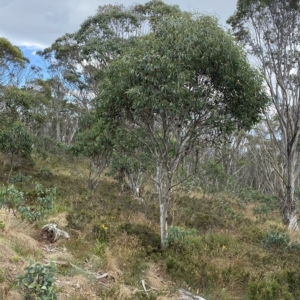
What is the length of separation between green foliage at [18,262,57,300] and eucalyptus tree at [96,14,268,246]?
3435 mm

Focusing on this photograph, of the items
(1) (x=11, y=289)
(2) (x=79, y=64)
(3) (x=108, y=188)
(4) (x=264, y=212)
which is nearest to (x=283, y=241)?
(1) (x=11, y=289)

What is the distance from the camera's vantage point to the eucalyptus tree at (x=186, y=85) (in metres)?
5.91

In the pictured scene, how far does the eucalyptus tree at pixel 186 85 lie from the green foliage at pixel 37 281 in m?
3.43

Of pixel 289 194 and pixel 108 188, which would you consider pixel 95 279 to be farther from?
pixel 108 188

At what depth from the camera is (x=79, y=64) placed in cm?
2127

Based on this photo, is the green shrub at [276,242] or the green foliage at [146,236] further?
the green shrub at [276,242]

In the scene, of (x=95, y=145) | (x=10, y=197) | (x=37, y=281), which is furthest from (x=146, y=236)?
(x=95, y=145)

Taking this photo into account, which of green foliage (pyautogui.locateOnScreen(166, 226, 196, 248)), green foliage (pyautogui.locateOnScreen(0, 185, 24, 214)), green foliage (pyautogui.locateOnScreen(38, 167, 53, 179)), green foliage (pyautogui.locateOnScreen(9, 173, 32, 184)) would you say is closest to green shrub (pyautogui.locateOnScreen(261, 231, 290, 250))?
green foliage (pyautogui.locateOnScreen(166, 226, 196, 248))

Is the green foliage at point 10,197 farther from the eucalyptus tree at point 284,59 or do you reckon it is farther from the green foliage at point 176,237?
the eucalyptus tree at point 284,59

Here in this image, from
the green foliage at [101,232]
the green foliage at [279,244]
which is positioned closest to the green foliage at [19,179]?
the green foliage at [101,232]

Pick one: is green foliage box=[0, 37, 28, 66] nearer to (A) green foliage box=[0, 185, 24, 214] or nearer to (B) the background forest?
(B) the background forest

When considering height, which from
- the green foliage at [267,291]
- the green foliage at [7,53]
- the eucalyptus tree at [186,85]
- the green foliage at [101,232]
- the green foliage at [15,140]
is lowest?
the green foliage at [267,291]

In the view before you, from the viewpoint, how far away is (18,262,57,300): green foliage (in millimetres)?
3354

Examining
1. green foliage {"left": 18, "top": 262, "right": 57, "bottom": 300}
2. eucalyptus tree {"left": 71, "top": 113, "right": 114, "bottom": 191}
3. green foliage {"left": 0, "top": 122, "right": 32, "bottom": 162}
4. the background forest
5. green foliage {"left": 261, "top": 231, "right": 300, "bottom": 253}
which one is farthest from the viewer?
green foliage {"left": 0, "top": 122, "right": 32, "bottom": 162}
